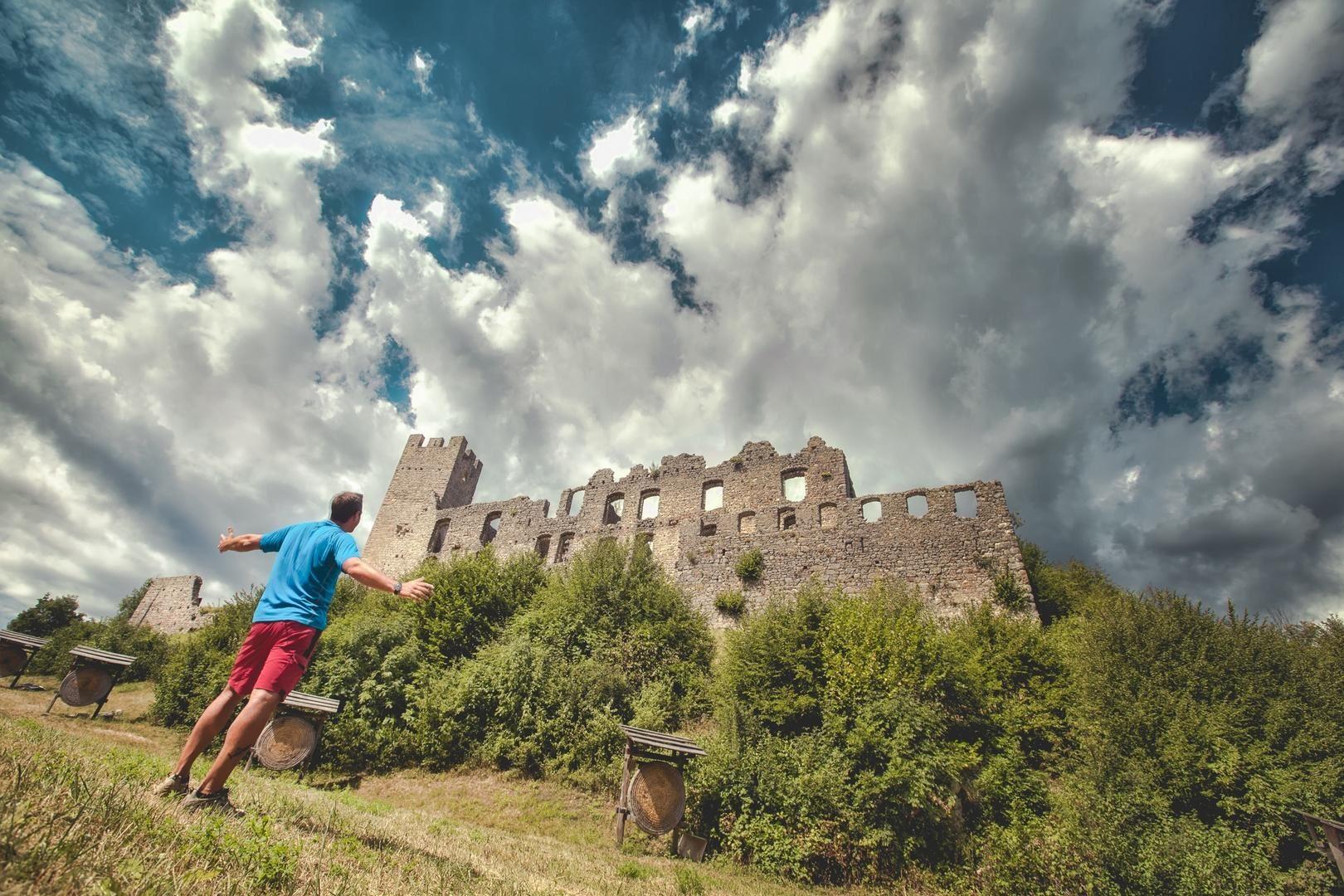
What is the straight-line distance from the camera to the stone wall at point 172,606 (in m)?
30.1

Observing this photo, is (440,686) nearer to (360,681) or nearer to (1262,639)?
(360,681)

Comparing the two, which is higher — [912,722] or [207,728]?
[912,722]

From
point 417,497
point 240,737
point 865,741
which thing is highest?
point 417,497

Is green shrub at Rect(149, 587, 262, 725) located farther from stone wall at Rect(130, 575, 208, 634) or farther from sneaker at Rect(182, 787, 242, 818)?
stone wall at Rect(130, 575, 208, 634)

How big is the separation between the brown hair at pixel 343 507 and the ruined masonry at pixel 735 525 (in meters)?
13.4

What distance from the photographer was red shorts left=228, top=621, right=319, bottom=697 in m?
3.93

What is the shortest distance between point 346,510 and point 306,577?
0.66 meters

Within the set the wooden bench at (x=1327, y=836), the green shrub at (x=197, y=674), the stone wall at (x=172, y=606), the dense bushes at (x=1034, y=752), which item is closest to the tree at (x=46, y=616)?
the stone wall at (x=172, y=606)

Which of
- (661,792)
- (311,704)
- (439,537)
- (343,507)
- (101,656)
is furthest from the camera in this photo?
(439,537)

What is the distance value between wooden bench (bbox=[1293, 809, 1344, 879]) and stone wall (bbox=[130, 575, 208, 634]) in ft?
133

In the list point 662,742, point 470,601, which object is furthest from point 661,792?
point 470,601

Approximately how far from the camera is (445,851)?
5.03 metres

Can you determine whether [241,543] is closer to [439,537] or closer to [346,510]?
[346,510]

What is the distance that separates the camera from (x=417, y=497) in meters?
34.3
